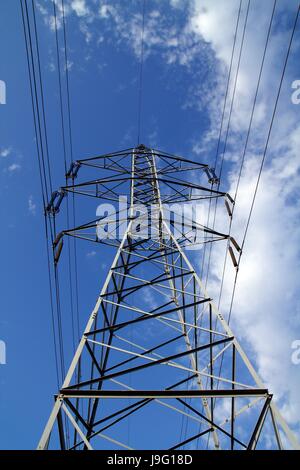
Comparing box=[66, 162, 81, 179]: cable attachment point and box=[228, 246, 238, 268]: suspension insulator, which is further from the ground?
box=[66, 162, 81, 179]: cable attachment point

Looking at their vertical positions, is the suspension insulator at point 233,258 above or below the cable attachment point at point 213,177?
below

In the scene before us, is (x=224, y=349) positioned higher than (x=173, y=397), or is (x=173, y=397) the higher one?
(x=224, y=349)

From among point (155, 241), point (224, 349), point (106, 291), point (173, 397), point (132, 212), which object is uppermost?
point (132, 212)

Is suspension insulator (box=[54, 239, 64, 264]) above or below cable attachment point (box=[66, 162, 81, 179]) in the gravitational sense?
below

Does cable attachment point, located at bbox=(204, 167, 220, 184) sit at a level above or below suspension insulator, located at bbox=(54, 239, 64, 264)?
above

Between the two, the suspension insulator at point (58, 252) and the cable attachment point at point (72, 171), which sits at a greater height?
the cable attachment point at point (72, 171)

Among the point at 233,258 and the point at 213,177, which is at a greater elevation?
the point at 213,177

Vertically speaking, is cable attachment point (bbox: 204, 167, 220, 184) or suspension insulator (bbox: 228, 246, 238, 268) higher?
cable attachment point (bbox: 204, 167, 220, 184)

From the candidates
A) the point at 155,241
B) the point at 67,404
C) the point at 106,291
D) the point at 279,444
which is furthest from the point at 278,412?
the point at 155,241
